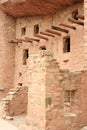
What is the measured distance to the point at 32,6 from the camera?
15.8 meters

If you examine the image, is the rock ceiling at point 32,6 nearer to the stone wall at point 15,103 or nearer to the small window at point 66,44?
the small window at point 66,44

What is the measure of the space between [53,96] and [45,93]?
0.95 feet

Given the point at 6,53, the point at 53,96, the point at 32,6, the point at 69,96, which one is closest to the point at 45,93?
the point at 53,96

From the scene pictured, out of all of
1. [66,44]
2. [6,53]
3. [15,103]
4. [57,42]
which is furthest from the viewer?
[6,53]

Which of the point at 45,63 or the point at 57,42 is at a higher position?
the point at 57,42

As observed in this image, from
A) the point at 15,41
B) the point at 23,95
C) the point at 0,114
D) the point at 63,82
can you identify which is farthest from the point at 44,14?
the point at 63,82

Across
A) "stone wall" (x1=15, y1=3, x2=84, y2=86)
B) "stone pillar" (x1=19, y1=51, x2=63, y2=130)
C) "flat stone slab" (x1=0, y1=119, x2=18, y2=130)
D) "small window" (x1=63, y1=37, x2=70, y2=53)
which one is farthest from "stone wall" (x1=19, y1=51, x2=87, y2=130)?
"small window" (x1=63, y1=37, x2=70, y2=53)

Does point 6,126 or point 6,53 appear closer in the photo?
point 6,126

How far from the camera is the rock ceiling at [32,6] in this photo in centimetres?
1432

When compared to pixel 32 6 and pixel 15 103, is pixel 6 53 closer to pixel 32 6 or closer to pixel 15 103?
pixel 32 6

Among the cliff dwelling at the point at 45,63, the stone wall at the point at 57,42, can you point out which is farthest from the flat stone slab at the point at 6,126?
the stone wall at the point at 57,42

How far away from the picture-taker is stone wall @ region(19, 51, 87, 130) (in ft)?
25.5

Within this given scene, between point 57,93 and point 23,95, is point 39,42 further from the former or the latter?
point 57,93

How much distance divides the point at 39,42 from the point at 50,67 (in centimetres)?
835
